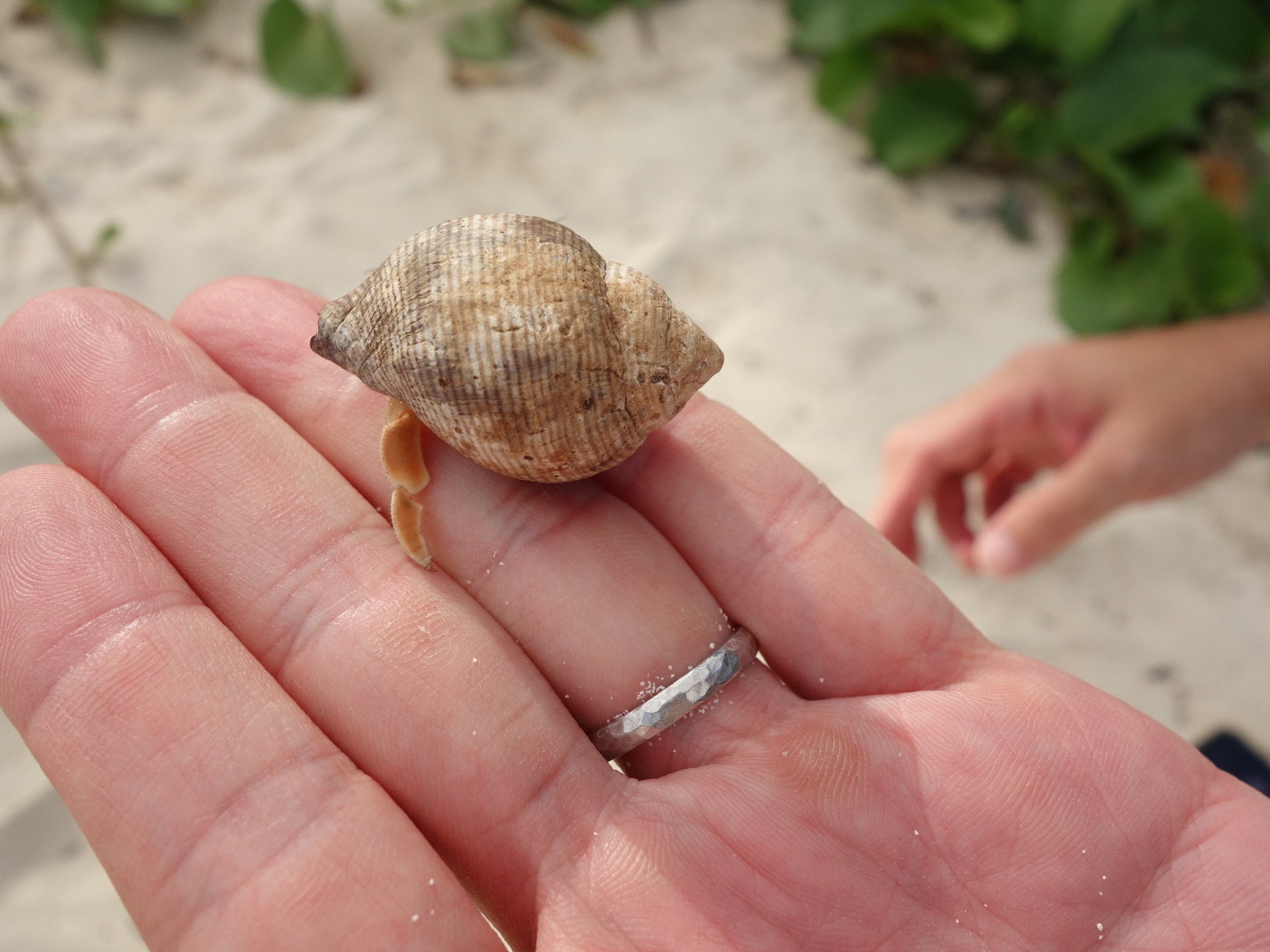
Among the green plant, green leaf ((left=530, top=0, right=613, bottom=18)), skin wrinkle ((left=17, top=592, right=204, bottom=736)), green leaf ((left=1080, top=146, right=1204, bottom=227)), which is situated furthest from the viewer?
green leaf ((left=530, top=0, right=613, bottom=18))

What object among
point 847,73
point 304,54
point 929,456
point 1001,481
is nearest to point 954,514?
point 1001,481

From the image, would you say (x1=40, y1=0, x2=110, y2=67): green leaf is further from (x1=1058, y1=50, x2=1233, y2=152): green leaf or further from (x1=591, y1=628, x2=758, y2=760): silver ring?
(x1=1058, y1=50, x2=1233, y2=152): green leaf

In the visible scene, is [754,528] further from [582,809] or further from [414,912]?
[414,912]

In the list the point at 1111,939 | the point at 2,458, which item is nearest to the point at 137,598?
the point at 2,458

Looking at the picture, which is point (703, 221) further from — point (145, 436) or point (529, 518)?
point (145, 436)

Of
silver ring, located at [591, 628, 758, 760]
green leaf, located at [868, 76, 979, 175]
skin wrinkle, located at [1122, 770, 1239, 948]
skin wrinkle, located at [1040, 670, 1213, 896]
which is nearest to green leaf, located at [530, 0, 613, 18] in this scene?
green leaf, located at [868, 76, 979, 175]

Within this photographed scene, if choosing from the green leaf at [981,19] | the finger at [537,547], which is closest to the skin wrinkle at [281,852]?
the finger at [537,547]
